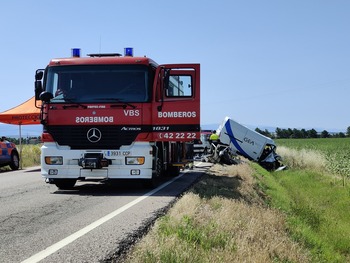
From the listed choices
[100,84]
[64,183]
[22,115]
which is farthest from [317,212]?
[22,115]

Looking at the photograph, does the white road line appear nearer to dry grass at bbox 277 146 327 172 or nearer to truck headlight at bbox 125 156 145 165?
truck headlight at bbox 125 156 145 165

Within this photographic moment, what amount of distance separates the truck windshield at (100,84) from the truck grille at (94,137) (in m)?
0.62

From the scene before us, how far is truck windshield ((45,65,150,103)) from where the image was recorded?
9648 millimetres

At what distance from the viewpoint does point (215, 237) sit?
5.23 m

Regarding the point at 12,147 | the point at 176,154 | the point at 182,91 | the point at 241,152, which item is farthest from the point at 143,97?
the point at 241,152

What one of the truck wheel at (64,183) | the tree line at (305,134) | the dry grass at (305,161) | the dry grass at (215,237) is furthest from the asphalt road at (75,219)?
the tree line at (305,134)

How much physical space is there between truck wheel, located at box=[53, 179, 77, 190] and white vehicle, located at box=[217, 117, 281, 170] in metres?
18.6

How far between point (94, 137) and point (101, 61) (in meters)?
1.72

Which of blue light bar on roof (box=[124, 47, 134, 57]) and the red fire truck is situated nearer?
the red fire truck

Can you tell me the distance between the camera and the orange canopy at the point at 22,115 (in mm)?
18359

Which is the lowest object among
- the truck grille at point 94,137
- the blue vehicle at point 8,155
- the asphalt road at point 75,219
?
the asphalt road at point 75,219

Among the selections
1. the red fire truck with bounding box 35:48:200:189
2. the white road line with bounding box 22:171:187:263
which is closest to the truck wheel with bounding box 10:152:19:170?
the red fire truck with bounding box 35:48:200:189

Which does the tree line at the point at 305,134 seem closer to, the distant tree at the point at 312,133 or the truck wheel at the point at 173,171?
the distant tree at the point at 312,133

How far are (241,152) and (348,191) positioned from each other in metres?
11.1
